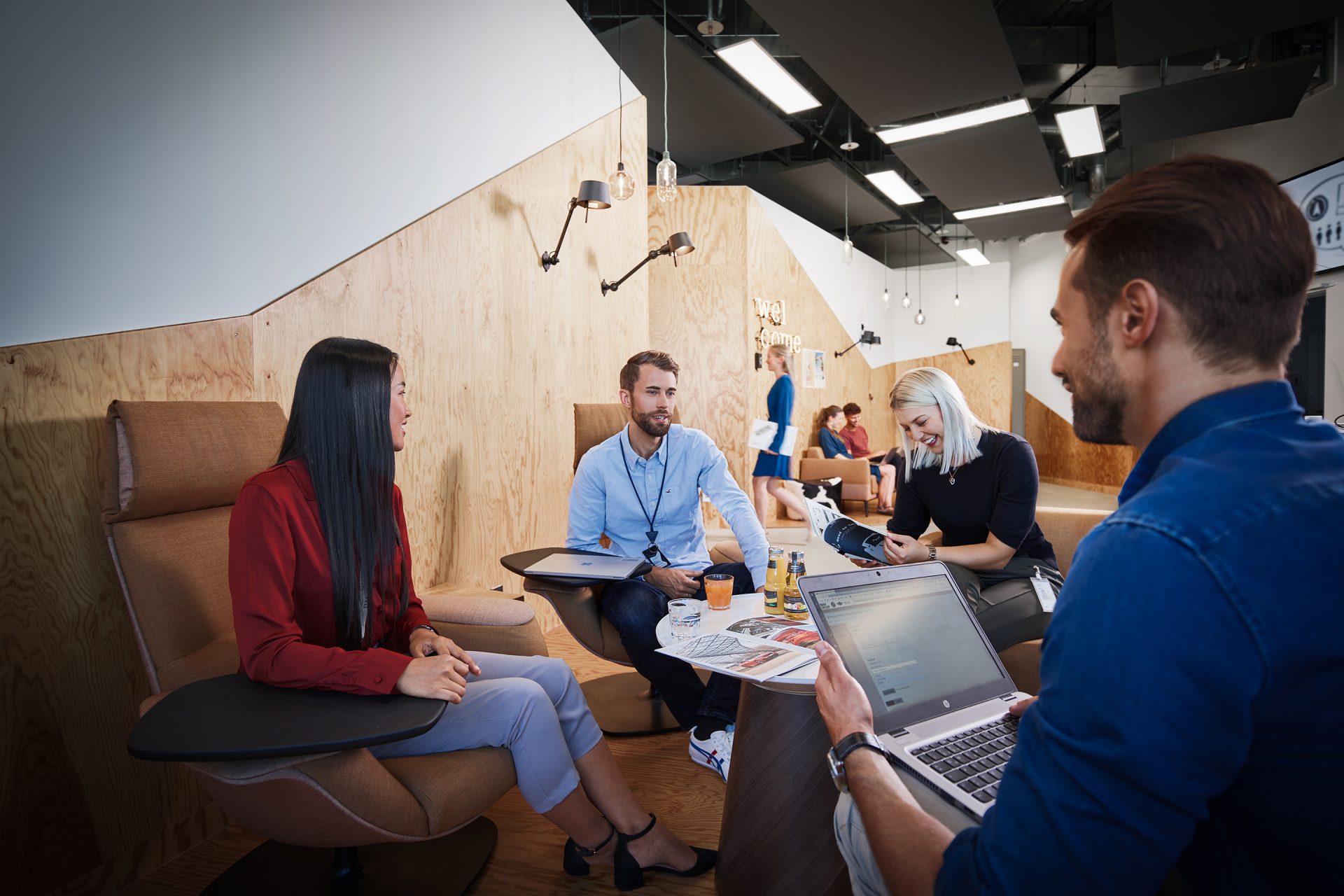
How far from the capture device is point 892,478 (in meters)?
7.28

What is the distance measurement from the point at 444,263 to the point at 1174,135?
21.8ft

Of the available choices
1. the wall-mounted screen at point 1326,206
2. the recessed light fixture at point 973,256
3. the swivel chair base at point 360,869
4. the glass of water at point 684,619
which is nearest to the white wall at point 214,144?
the swivel chair base at point 360,869

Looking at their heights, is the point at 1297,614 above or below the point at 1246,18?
below

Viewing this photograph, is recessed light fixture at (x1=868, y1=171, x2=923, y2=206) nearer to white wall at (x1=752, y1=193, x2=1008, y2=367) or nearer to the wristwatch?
white wall at (x1=752, y1=193, x2=1008, y2=367)

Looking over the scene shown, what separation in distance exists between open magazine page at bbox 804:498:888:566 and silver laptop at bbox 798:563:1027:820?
80cm

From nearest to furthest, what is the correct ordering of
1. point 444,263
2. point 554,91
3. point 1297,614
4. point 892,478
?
1. point 1297,614
2. point 444,263
3. point 554,91
4. point 892,478

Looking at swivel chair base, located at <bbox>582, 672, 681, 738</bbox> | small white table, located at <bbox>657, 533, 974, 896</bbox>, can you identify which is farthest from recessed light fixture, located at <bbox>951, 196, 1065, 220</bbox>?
small white table, located at <bbox>657, 533, 974, 896</bbox>

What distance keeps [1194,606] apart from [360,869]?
185 centimetres

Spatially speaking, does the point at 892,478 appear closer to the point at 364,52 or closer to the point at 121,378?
the point at 364,52

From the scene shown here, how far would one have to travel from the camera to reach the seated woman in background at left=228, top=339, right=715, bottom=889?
4.42 feet

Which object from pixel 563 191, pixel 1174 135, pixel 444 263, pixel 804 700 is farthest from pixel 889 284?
pixel 804 700

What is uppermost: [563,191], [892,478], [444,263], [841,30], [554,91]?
[841,30]

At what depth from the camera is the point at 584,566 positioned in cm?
226

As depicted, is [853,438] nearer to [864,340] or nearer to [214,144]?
[864,340]
